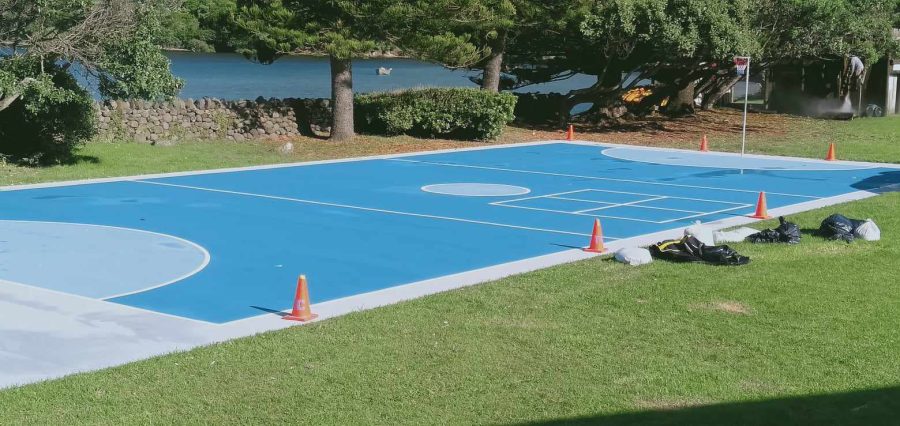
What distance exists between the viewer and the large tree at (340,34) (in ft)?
86.5

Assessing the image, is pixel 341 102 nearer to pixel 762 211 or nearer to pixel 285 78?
pixel 762 211

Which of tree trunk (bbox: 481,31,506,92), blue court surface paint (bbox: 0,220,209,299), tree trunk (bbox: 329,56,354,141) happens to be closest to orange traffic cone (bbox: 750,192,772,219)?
blue court surface paint (bbox: 0,220,209,299)

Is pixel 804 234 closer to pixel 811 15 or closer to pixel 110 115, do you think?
pixel 110 115

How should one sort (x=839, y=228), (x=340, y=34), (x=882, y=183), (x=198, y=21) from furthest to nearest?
1. (x=198, y=21)
2. (x=340, y=34)
3. (x=882, y=183)
4. (x=839, y=228)

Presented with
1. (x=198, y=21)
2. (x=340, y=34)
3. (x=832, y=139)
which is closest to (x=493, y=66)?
(x=340, y=34)

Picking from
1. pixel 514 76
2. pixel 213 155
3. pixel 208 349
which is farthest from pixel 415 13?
pixel 208 349

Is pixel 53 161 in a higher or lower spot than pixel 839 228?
lower

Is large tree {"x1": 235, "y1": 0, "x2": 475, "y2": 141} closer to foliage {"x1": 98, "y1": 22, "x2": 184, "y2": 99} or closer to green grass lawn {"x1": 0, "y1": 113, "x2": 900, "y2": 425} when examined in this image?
foliage {"x1": 98, "y1": 22, "x2": 184, "y2": 99}

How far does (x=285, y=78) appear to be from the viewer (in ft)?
215

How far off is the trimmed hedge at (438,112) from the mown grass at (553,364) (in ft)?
61.2

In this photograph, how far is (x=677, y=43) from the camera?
2975 cm

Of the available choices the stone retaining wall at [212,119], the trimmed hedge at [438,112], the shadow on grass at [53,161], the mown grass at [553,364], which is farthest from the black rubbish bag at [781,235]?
the trimmed hedge at [438,112]

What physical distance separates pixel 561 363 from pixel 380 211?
9254 mm

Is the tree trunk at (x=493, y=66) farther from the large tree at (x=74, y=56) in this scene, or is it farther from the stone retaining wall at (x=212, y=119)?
the large tree at (x=74, y=56)
